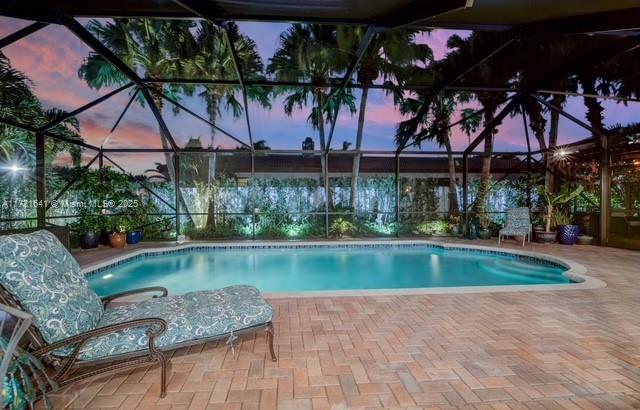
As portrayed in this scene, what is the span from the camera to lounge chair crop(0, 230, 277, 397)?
187cm

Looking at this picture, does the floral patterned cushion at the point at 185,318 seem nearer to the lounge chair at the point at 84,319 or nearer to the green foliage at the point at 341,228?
the lounge chair at the point at 84,319

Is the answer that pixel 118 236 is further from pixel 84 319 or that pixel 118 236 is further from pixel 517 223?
pixel 517 223

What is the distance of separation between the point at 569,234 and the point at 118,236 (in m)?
11.2

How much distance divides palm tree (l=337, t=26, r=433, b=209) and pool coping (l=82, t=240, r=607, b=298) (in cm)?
443

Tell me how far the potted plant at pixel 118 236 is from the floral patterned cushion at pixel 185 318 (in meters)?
6.41

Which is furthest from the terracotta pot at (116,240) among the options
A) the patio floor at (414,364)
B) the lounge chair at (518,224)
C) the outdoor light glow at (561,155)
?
the outdoor light glow at (561,155)

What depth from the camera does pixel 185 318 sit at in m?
2.27

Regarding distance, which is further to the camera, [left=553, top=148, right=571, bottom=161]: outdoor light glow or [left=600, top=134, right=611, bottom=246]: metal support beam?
[left=553, top=148, right=571, bottom=161]: outdoor light glow

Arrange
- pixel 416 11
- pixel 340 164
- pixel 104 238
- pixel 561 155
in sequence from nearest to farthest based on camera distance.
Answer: pixel 416 11
pixel 104 238
pixel 561 155
pixel 340 164

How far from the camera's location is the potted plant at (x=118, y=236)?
796cm

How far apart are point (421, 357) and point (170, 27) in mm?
9386

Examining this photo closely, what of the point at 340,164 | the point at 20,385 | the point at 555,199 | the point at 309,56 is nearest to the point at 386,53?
the point at 309,56

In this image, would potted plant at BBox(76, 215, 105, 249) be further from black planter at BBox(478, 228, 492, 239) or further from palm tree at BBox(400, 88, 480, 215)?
black planter at BBox(478, 228, 492, 239)

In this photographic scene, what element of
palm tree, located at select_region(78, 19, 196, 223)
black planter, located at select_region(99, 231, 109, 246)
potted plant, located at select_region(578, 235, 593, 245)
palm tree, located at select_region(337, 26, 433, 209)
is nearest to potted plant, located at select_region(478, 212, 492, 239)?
potted plant, located at select_region(578, 235, 593, 245)
